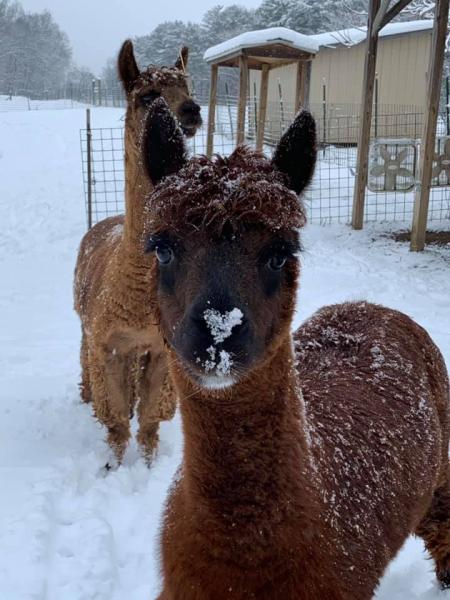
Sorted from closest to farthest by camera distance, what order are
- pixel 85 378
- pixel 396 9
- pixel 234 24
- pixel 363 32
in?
pixel 85 378 → pixel 396 9 → pixel 363 32 → pixel 234 24

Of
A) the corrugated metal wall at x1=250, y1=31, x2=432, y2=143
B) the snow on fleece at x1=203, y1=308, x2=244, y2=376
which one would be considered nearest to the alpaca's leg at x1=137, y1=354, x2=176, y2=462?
the snow on fleece at x1=203, y1=308, x2=244, y2=376

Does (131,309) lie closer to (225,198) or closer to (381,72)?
(225,198)

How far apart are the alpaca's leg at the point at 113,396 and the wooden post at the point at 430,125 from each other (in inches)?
231

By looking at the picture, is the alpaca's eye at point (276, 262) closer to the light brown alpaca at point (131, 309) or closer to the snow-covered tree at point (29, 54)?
the light brown alpaca at point (131, 309)

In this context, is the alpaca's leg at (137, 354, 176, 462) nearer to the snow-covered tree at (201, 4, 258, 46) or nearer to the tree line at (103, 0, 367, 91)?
the tree line at (103, 0, 367, 91)

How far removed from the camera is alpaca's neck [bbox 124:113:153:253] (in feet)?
11.1

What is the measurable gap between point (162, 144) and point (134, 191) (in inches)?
62.1

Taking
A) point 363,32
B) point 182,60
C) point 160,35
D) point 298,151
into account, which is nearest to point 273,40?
point 182,60

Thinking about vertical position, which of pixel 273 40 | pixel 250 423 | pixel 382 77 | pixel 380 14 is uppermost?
pixel 382 77

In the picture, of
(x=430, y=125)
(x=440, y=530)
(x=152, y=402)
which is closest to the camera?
(x=440, y=530)

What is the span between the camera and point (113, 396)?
12.9ft

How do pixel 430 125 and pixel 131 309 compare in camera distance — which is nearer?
pixel 131 309

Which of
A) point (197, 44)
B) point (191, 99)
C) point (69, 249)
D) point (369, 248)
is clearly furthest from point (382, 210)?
point (197, 44)

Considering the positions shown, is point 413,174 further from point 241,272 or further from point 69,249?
point 241,272
